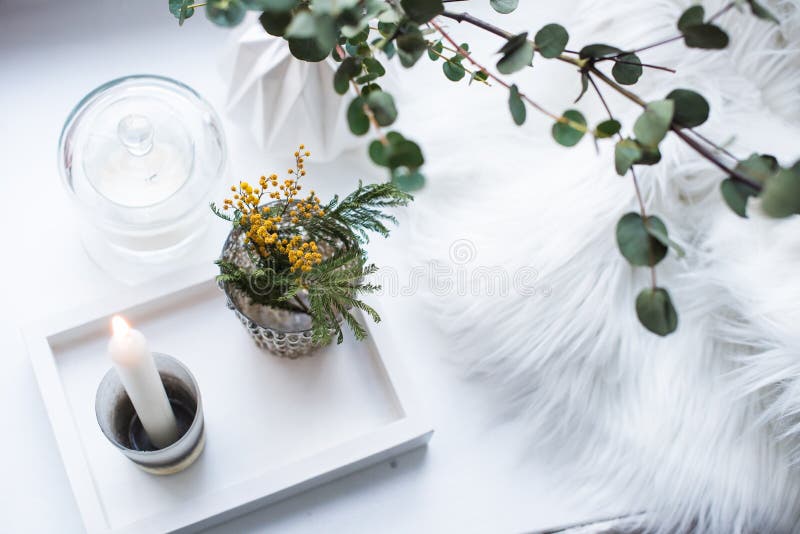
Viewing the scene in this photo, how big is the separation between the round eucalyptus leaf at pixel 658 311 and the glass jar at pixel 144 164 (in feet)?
1.44

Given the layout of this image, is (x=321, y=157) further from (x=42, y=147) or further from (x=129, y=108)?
(x=42, y=147)

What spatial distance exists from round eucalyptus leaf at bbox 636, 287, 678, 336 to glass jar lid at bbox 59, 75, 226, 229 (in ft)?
1.44

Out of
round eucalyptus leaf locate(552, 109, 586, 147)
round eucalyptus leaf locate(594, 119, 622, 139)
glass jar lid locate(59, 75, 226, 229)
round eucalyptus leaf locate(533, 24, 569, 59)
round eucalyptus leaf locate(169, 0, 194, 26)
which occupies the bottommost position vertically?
round eucalyptus leaf locate(594, 119, 622, 139)

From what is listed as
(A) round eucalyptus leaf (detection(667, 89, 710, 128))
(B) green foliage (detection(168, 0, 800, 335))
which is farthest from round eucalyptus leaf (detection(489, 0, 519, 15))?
(A) round eucalyptus leaf (detection(667, 89, 710, 128))

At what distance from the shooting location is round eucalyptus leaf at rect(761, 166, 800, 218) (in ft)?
1.01

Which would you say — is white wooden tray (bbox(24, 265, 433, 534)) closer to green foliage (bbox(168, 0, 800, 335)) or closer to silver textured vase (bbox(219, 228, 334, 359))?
silver textured vase (bbox(219, 228, 334, 359))

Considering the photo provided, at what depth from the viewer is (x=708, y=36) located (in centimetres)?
36

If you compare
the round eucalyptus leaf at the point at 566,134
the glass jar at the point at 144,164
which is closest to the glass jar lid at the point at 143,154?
the glass jar at the point at 144,164

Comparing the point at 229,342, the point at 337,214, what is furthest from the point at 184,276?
the point at 337,214

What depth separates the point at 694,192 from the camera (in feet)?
2.19

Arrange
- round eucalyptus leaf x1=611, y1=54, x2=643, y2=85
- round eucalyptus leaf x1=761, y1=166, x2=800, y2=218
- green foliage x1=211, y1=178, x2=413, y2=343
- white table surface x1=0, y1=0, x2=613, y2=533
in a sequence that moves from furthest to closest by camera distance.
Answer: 1. white table surface x1=0, y1=0, x2=613, y2=533
2. green foliage x1=211, y1=178, x2=413, y2=343
3. round eucalyptus leaf x1=611, y1=54, x2=643, y2=85
4. round eucalyptus leaf x1=761, y1=166, x2=800, y2=218

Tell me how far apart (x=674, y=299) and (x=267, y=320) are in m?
0.37

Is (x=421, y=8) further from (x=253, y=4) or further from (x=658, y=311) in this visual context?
(x=658, y=311)

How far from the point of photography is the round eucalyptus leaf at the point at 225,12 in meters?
0.33
